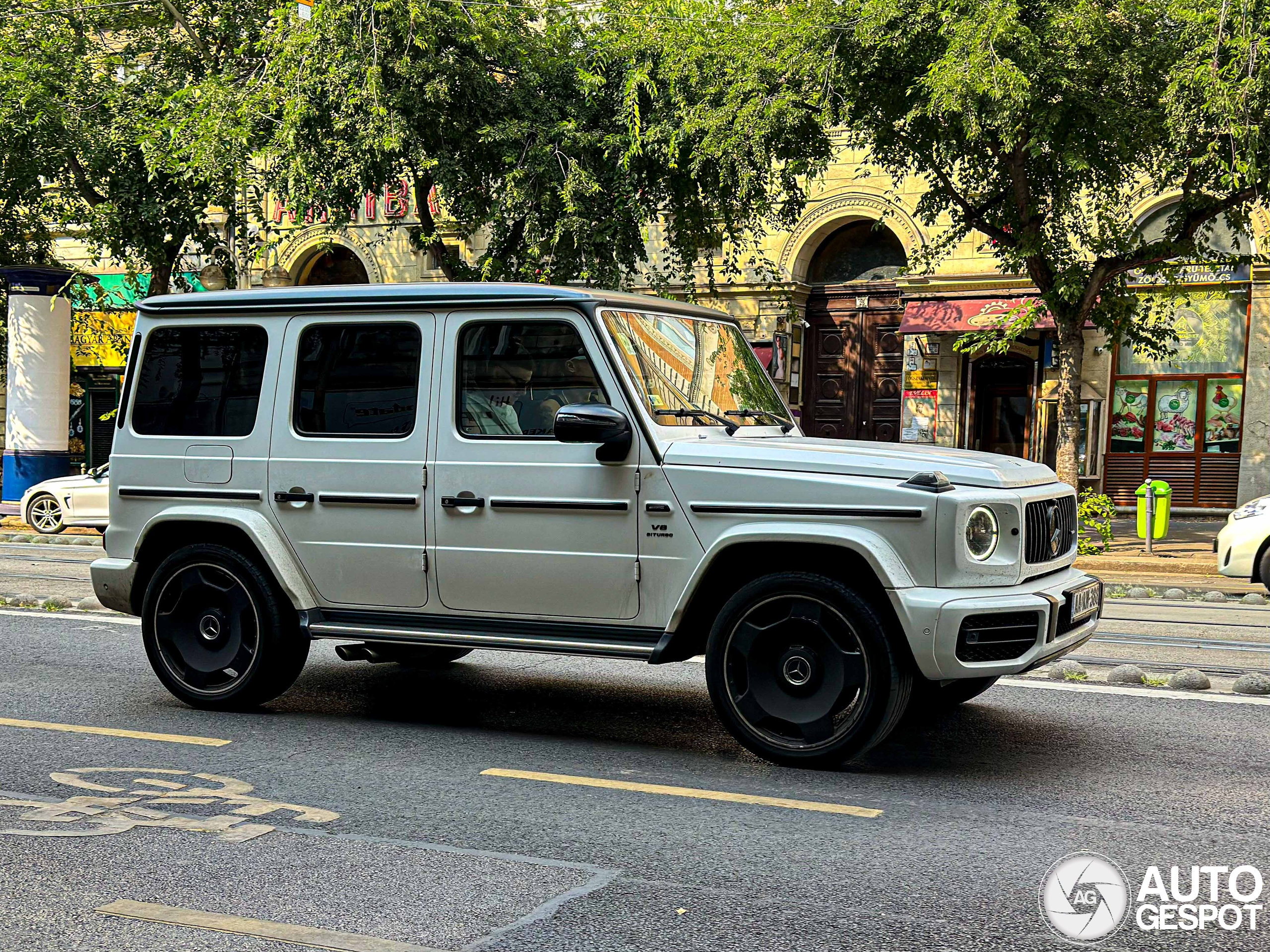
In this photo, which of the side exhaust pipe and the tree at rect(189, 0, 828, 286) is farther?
the tree at rect(189, 0, 828, 286)

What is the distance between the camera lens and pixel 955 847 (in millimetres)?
4867

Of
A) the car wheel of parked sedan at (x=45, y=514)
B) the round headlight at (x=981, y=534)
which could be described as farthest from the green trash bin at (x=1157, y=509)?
the car wheel of parked sedan at (x=45, y=514)

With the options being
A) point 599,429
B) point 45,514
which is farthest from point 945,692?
point 45,514

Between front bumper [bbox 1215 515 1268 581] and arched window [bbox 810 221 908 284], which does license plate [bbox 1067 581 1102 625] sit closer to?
front bumper [bbox 1215 515 1268 581]

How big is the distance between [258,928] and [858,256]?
24.5 metres

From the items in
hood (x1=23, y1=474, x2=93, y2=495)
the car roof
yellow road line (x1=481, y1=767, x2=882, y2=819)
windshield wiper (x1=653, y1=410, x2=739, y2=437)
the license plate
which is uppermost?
the car roof

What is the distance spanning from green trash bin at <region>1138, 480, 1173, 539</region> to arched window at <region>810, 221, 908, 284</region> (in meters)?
8.86

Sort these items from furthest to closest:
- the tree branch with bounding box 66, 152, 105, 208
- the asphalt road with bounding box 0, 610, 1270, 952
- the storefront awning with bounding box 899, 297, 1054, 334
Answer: the storefront awning with bounding box 899, 297, 1054, 334
the tree branch with bounding box 66, 152, 105, 208
the asphalt road with bounding box 0, 610, 1270, 952

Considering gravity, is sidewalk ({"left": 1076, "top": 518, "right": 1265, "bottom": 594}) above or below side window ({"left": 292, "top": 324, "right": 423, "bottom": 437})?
below

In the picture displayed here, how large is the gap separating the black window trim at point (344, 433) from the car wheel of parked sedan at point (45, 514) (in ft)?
50.7

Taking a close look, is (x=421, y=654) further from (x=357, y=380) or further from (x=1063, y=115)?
(x=1063, y=115)

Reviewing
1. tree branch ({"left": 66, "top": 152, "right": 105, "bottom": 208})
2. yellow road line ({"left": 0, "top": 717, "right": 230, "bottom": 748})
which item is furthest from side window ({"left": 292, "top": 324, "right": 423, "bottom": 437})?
tree branch ({"left": 66, "top": 152, "right": 105, "bottom": 208})

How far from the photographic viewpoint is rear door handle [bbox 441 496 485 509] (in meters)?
6.53

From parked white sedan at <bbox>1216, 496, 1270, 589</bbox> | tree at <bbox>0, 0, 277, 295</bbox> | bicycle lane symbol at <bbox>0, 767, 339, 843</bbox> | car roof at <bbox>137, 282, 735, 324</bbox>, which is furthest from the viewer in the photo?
tree at <bbox>0, 0, 277, 295</bbox>
